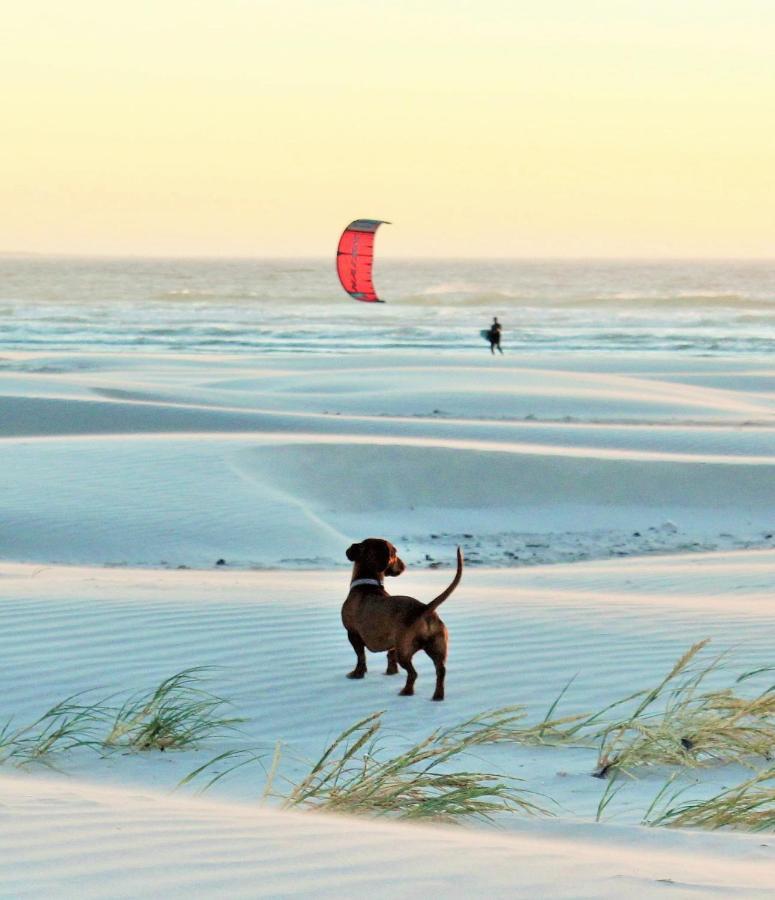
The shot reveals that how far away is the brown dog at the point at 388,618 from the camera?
18.6ft

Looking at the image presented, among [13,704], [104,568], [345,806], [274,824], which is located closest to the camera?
[274,824]

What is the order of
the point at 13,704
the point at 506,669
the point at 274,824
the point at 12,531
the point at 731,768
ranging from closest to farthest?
1. the point at 274,824
2. the point at 731,768
3. the point at 13,704
4. the point at 506,669
5. the point at 12,531

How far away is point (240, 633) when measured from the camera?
23.4ft

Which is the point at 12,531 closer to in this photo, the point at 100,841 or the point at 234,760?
the point at 234,760

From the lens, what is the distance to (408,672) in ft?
19.0

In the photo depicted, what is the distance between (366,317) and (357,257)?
3556 cm

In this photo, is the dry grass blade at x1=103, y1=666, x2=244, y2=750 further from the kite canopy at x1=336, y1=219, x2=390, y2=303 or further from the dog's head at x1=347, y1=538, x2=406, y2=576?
the kite canopy at x1=336, y1=219, x2=390, y2=303

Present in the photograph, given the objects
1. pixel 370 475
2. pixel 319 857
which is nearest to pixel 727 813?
pixel 319 857

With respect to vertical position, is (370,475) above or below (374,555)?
below

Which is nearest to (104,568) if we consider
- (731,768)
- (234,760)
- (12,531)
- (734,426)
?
(12,531)

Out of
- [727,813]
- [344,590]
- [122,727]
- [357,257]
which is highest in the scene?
[357,257]

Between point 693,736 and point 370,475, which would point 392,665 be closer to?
point 693,736

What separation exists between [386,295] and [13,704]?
73.4 metres

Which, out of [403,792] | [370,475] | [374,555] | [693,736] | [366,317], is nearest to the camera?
[403,792]
